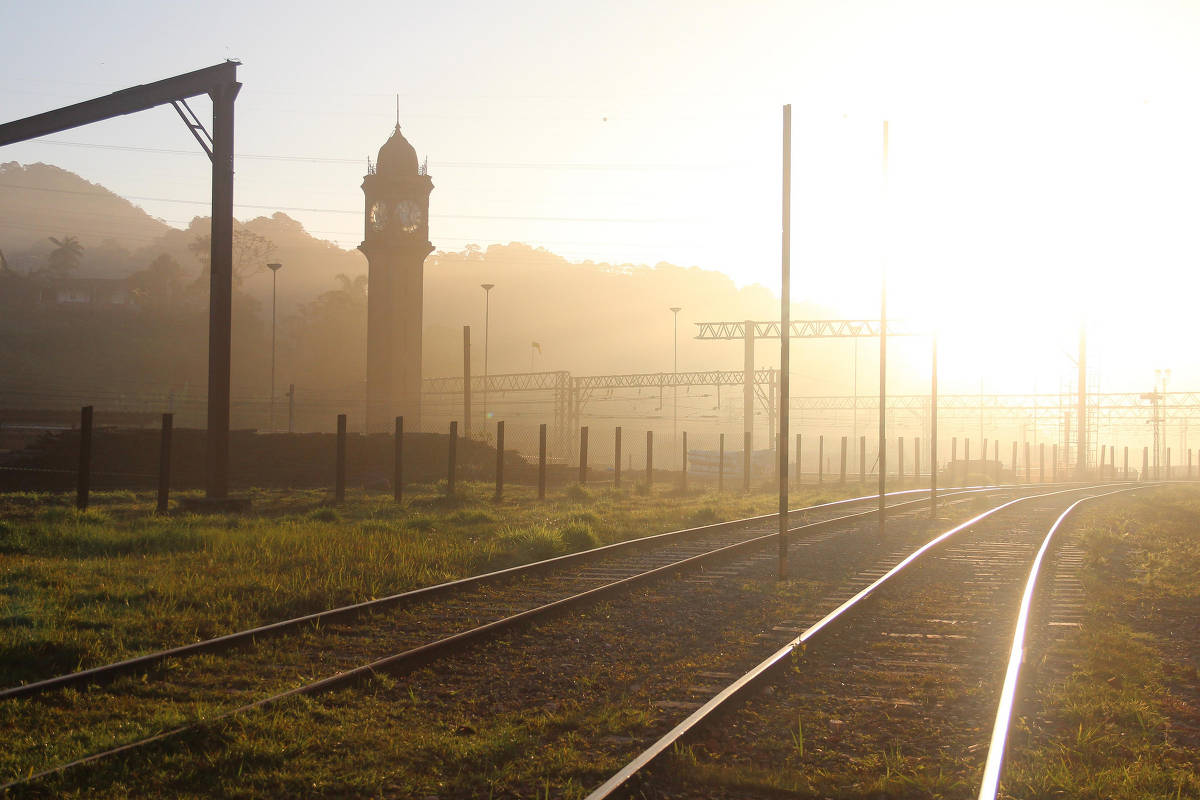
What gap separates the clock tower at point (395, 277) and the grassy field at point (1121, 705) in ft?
180

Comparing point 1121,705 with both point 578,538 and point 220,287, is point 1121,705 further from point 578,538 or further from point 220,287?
point 220,287

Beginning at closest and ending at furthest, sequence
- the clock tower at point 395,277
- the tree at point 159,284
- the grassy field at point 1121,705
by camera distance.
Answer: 1. the grassy field at point 1121,705
2. the clock tower at point 395,277
3. the tree at point 159,284

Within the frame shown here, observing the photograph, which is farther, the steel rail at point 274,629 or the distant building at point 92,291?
the distant building at point 92,291

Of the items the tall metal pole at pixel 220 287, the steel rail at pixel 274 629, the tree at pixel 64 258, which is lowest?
the steel rail at pixel 274 629

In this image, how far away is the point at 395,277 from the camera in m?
64.7

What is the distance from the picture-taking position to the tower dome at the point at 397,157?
68150 mm

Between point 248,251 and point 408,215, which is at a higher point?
point 248,251

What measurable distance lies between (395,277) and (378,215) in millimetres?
4694

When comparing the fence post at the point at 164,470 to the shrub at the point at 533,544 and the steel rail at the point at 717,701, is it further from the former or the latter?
the steel rail at the point at 717,701

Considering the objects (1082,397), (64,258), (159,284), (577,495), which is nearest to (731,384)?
(1082,397)

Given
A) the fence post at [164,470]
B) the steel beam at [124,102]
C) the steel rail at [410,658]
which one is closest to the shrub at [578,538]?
the steel rail at [410,658]

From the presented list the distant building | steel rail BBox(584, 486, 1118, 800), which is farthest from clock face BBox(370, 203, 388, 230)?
the distant building

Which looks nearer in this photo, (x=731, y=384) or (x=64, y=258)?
(x=731, y=384)

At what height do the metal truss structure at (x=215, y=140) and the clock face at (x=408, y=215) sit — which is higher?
the clock face at (x=408, y=215)
